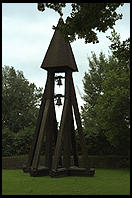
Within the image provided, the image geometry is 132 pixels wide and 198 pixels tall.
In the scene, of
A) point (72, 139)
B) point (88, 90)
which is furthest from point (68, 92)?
point (88, 90)

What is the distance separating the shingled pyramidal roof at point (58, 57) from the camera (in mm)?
16797

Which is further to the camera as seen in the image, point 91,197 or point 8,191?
point 8,191

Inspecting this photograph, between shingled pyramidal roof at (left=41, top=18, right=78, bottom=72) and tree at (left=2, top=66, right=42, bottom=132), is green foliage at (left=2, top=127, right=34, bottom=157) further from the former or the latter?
shingled pyramidal roof at (left=41, top=18, right=78, bottom=72)

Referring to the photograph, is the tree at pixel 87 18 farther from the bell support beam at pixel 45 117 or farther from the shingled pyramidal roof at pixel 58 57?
the bell support beam at pixel 45 117

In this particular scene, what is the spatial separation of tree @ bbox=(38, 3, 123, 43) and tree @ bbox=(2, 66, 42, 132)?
58.1ft

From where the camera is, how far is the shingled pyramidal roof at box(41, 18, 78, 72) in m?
16.8

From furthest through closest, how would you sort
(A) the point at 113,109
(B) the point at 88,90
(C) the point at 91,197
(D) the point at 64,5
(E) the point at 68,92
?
(B) the point at 88,90
(A) the point at 113,109
(E) the point at 68,92
(D) the point at 64,5
(C) the point at 91,197

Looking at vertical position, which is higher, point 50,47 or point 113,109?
point 50,47

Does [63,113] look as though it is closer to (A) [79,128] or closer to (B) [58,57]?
(A) [79,128]

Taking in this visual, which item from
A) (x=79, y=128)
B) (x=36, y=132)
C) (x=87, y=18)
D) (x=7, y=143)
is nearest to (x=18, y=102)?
(x=7, y=143)

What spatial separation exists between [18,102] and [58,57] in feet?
44.2

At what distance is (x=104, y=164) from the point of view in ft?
74.5

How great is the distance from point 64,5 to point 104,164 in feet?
46.5

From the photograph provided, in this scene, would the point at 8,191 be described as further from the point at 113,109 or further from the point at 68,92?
the point at 113,109
